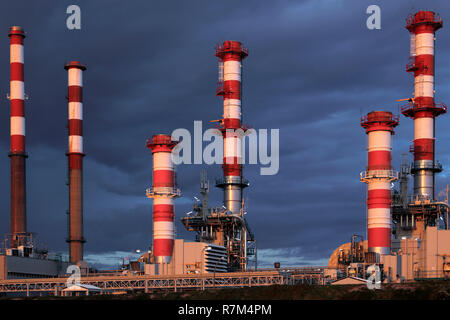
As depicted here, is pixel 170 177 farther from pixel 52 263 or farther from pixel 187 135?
pixel 52 263

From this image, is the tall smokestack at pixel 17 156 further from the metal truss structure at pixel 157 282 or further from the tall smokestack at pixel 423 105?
the tall smokestack at pixel 423 105

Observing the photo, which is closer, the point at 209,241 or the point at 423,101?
the point at 423,101

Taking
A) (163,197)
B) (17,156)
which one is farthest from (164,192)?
(17,156)

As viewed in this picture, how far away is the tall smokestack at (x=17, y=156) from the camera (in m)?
119

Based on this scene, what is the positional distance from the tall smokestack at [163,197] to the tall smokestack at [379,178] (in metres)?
23.4

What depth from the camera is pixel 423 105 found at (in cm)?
11169

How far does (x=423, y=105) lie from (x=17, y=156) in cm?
5071

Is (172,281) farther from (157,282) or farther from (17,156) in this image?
(17,156)

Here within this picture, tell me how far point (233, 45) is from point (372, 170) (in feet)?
89.1

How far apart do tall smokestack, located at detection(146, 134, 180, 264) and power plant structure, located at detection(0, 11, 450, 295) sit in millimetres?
120

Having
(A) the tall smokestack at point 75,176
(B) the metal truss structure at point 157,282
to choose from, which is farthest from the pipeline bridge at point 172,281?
(A) the tall smokestack at point 75,176

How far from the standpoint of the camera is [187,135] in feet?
384

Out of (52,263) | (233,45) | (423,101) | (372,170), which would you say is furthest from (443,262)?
(52,263)
